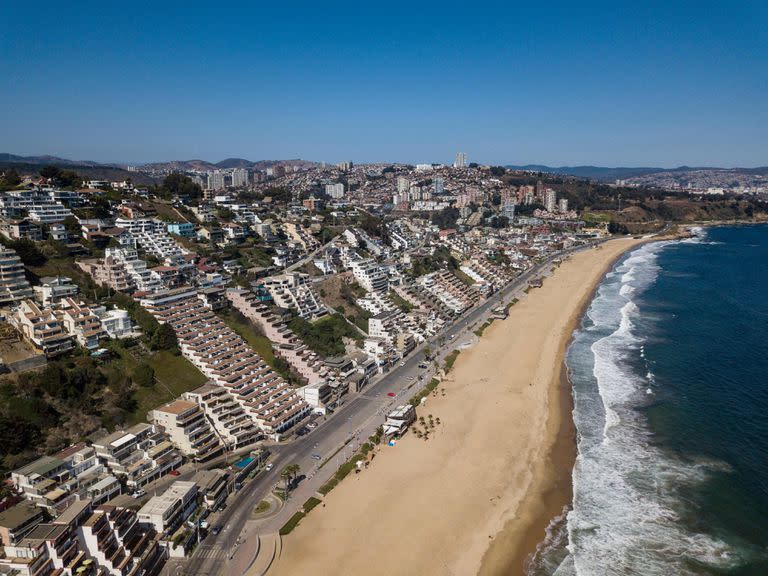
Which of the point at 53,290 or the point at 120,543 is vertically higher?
the point at 53,290

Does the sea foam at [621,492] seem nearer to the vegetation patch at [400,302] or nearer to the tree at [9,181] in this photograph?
the vegetation patch at [400,302]

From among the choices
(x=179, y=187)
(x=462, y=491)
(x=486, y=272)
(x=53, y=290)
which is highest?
(x=179, y=187)

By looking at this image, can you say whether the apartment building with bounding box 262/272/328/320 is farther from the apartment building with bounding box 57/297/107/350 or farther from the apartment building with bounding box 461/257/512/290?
the apartment building with bounding box 461/257/512/290

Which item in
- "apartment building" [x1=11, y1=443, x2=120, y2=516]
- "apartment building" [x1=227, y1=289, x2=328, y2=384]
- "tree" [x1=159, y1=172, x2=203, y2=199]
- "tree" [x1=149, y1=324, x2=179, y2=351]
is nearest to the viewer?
"apartment building" [x1=11, y1=443, x2=120, y2=516]

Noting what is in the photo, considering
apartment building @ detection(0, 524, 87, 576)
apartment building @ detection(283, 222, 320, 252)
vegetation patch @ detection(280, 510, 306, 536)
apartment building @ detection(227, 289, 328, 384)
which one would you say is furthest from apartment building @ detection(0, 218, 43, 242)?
vegetation patch @ detection(280, 510, 306, 536)

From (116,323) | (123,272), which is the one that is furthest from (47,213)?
(116,323)

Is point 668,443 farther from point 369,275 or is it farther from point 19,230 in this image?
point 19,230

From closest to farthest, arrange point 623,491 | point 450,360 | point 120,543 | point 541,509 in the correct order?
point 120,543
point 541,509
point 623,491
point 450,360
